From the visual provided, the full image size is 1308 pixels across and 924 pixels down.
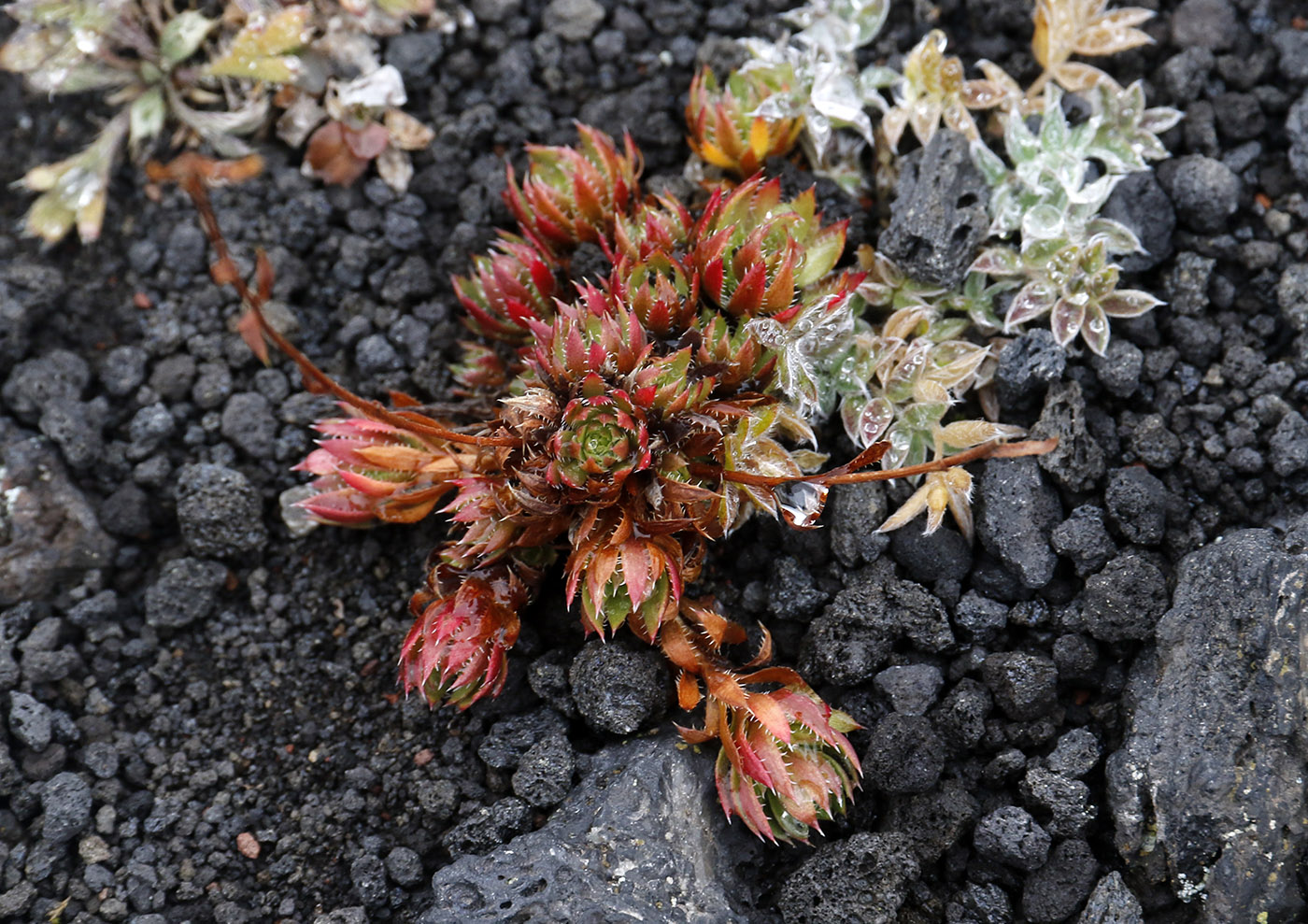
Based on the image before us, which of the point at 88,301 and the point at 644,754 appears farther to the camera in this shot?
the point at 88,301

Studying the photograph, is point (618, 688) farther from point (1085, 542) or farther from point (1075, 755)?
point (1085, 542)

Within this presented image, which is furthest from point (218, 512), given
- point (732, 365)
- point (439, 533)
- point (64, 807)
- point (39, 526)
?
point (732, 365)

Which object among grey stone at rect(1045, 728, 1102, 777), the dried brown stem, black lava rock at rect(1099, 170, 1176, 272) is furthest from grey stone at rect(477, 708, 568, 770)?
black lava rock at rect(1099, 170, 1176, 272)

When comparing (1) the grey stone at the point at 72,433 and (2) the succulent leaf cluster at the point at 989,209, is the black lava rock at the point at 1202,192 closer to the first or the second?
(2) the succulent leaf cluster at the point at 989,209

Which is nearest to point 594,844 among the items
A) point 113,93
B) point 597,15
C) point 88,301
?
point 88,301

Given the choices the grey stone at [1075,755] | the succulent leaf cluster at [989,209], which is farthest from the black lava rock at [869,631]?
the grey stone at [1075,755]

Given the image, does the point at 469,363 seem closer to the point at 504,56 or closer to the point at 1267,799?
the point at 504,56
